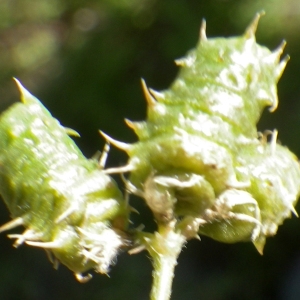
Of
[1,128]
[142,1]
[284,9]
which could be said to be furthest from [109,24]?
[1,128]

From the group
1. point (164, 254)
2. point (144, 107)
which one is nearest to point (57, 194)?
point (164, 254)

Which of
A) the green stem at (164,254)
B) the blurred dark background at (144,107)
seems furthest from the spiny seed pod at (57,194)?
the blurred dark background at (144,107)

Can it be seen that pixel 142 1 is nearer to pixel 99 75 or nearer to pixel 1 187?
pixel 99 75

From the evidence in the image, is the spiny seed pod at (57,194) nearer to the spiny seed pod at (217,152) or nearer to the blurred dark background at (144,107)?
the spiny seed pod at (217,152)

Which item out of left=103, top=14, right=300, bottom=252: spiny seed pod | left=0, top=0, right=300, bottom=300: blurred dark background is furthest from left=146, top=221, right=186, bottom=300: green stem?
left=0, top=0, right=300, bottom=300: blurred dark background

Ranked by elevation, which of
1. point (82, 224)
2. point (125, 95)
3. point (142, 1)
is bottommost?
point (125, 95)

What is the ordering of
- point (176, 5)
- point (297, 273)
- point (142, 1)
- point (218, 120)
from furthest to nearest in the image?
point (142, 1) → point (176, 5) → point (297, 273) → point (218, 120)
